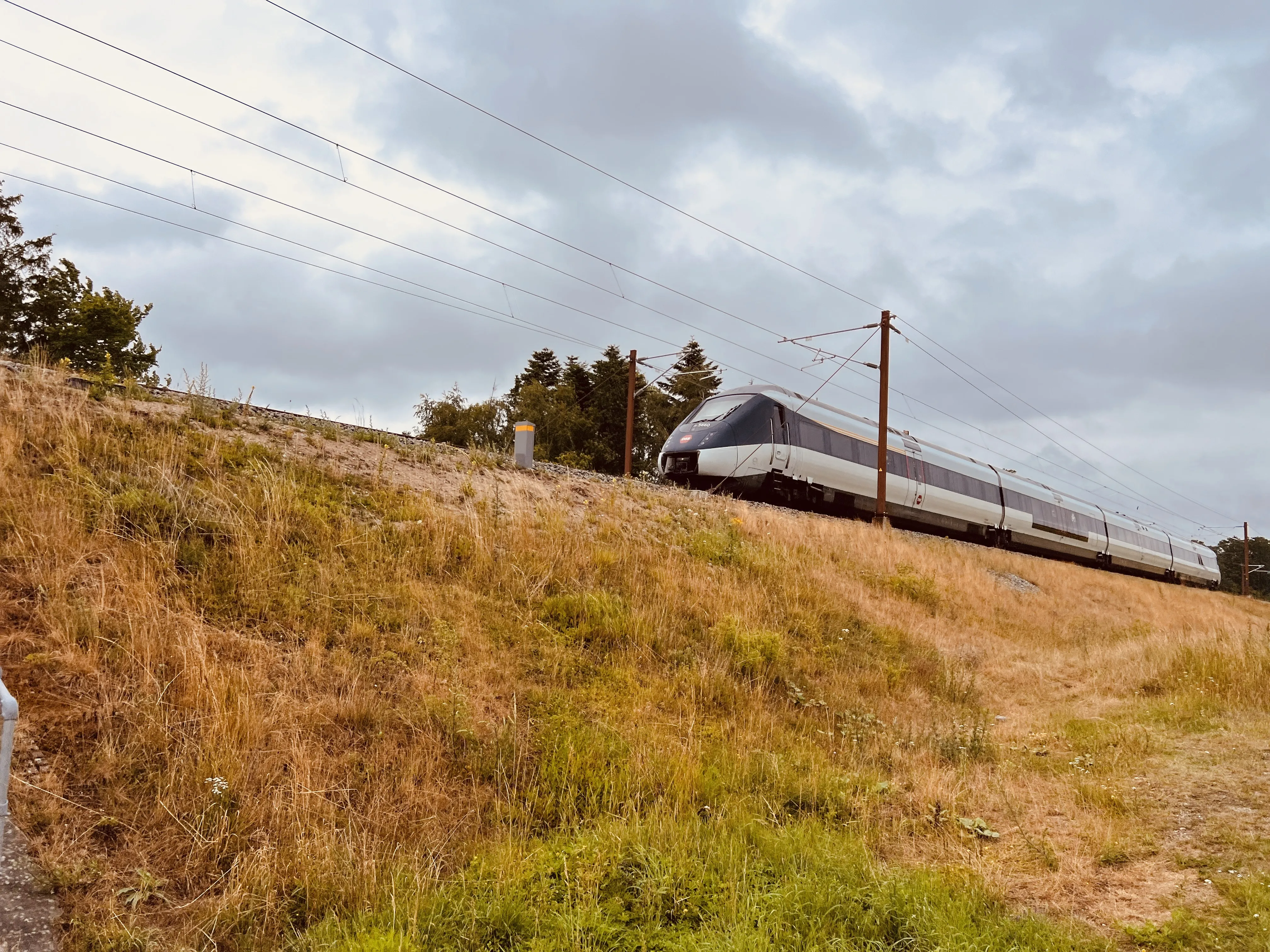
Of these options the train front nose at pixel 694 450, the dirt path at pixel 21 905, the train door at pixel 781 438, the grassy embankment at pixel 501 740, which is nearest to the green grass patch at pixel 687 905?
the grassy embankment at pixel 501 740

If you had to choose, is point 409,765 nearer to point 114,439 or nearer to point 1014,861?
point 1014,861

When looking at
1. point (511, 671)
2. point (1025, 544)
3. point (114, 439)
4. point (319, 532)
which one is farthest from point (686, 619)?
point (1025, 544)

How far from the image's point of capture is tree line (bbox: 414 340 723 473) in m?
43.6

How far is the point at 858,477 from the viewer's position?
73.8 ft

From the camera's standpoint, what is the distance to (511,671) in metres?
6.55

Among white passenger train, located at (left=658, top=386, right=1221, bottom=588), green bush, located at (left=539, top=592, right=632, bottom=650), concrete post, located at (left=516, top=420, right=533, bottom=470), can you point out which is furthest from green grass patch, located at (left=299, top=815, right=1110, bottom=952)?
white passenger train, located at (left=658, top=386, right=1221, bottom=588)

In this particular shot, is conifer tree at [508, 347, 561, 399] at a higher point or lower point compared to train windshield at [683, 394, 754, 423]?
higher

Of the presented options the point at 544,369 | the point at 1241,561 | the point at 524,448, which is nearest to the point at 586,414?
the point at 544,369

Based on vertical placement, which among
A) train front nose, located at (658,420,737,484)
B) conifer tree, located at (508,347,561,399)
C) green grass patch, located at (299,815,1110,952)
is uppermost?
conifer tree, located at (508,347,561,399)

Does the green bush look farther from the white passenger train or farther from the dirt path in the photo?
the white passenger train

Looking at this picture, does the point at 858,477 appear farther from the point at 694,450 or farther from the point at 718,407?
the point at 694,450

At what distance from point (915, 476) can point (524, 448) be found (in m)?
17.1

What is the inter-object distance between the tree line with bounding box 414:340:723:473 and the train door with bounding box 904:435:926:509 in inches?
724

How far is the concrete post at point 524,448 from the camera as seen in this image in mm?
12172
